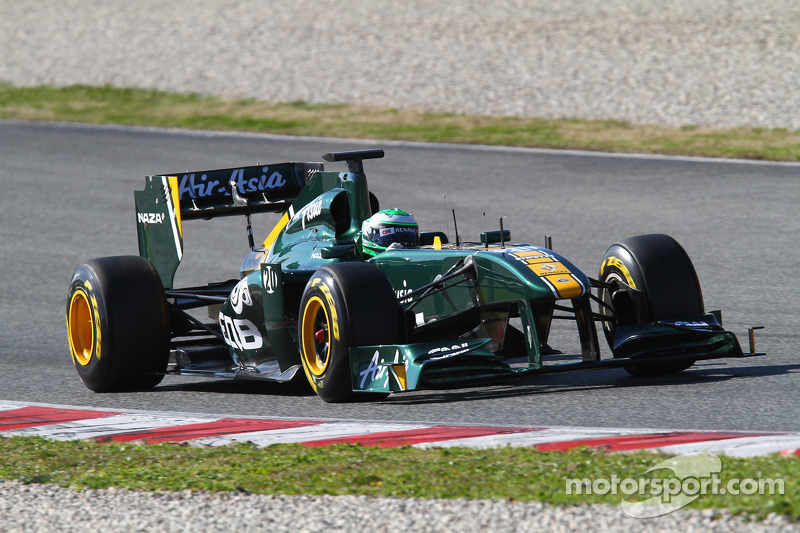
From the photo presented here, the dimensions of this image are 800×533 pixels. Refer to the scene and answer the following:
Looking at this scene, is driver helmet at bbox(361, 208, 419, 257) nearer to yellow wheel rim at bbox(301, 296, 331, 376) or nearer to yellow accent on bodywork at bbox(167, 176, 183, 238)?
yellow wheel rim at bbox(301, 296, 331, 376)

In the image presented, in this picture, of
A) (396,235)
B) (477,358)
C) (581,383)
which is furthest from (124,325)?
(581,383)

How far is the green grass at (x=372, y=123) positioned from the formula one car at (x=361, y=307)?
9.14 m

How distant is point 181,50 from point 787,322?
1853 cm

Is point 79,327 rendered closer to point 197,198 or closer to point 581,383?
point 197,198

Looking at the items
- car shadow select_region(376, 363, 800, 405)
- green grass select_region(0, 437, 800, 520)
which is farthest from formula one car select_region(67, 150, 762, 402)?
green grass select_region(0, 437, 800, 520)

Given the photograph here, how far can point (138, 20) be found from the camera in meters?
27.2

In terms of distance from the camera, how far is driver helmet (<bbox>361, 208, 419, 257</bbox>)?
7.22m

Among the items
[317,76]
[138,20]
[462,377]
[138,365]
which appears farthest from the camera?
[138,20]

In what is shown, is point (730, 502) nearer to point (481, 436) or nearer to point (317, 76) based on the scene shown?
point (481, 436)

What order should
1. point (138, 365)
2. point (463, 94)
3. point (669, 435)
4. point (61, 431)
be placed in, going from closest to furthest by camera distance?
point (669, 435) → point (61, 431) → point (138, 365) → point (463, 94)

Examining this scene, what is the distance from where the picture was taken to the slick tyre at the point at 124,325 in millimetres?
7586

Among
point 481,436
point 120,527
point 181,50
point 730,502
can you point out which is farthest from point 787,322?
point 181,50

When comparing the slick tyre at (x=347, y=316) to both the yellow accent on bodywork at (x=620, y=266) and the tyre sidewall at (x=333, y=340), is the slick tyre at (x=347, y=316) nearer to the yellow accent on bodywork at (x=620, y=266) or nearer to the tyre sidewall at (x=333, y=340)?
the tyre sidewall at (x=333, y=340)

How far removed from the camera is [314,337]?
22.4 feet
